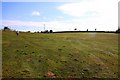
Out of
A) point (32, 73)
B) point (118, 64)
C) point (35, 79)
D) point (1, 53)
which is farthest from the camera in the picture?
point (1, 53)

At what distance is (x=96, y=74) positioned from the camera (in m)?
23.7

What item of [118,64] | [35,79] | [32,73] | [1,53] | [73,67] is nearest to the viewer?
[35,79]

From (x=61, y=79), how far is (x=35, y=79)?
98.6 inches

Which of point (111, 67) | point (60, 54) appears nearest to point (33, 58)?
point (60, 54)

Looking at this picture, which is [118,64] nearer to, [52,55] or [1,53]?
[52,55]

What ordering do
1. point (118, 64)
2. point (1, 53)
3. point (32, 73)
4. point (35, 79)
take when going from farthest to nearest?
point (1, 53)
point (118, 64)
point (32, 73)
point (35, 79)

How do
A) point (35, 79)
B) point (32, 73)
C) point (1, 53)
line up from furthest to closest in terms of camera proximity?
1. point (1, 53)
2. point (32, 73)
3. point (35, 79)

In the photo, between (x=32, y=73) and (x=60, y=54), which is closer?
(x=32, y=73)

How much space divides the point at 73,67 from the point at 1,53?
417 inches

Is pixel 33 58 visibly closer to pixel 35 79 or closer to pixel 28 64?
pixel 28 64

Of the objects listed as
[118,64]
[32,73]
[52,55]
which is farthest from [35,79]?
[118,64]

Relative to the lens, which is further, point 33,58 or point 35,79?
point 33,58

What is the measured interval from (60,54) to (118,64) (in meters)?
7.97

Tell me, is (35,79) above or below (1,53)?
below
